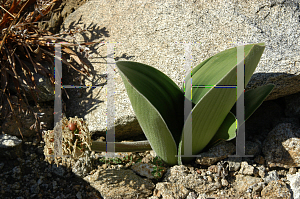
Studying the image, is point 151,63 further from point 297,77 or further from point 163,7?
point 297,77

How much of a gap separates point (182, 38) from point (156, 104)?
84 centimetres

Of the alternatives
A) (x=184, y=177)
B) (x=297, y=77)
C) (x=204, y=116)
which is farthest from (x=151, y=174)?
(x=297, y=77)

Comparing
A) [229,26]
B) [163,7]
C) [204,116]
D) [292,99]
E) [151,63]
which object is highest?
[163,7]

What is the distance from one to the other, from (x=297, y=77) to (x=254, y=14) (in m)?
0.63

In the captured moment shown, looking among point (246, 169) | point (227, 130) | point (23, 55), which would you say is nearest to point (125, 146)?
point (227, 130)

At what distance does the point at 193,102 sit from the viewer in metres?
1.56

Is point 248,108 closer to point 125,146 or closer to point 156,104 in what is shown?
point 156,104

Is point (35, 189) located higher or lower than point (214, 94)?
lower

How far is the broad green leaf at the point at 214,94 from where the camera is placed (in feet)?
4.19

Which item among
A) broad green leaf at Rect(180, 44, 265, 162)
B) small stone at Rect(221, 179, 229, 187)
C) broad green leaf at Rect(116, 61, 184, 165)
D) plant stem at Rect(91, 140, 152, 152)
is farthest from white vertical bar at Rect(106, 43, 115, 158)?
small stone at Rect(221, 179, 229, 187)

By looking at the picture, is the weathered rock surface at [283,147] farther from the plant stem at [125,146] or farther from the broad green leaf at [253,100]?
the plant stem at [125,146]

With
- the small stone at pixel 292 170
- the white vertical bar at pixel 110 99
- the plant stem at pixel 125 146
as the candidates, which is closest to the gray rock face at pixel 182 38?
the white vertical bar at pixel 110 99

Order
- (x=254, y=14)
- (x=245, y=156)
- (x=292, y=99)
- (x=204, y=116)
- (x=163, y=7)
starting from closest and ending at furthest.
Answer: (x=204, y=116)
(x=245, y=156)
(x=292, y=99)
(x=254, y=14)
(x=163, y=7)

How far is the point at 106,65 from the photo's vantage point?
7.18 feet
